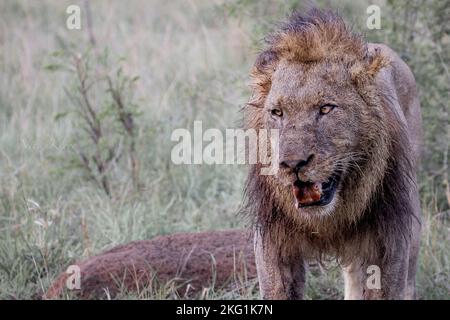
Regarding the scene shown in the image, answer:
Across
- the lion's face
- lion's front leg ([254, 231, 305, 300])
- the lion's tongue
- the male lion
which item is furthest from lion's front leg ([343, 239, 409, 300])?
the lion's tongue

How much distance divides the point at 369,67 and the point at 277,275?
0.97m

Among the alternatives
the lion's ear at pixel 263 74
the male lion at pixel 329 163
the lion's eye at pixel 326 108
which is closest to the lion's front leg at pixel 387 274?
the male lion at pixel 329 163

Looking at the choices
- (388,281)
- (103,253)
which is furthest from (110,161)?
(388,281)

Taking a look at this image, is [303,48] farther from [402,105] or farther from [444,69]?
[444,69]

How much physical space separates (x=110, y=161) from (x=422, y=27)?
7.81 ft

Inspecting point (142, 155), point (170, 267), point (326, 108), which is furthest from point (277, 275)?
point (142, 155)

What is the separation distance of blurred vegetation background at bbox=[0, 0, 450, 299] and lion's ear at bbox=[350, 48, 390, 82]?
127 centimetres

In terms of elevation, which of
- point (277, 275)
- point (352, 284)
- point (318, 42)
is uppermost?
point (318, 42)

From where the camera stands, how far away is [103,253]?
5371 millimetres

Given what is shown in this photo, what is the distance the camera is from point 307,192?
377cm

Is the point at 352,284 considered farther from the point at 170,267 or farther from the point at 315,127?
the point at 315,127

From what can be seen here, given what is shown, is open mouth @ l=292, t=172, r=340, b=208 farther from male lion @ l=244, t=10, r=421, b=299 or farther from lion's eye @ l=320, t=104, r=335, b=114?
lion's eye @ l=320, t=104, r=335, b=114

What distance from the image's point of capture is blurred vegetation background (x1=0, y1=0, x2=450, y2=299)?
18.0 ft

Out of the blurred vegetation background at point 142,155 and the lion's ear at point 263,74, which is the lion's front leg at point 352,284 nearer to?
the blurred vegetation background at point 142,155
